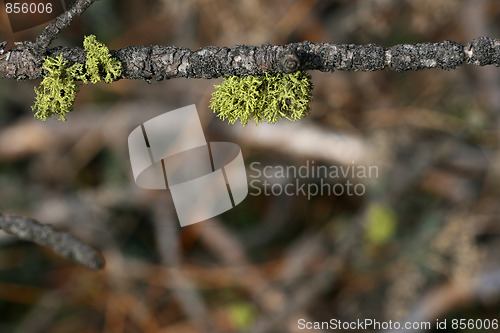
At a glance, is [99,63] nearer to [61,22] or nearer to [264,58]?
[61,22]

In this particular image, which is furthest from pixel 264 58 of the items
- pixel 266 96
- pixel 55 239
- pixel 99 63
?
pixel 55 239

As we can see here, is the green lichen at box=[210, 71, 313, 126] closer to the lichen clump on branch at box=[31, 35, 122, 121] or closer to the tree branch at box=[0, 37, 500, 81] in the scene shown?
the tree branch at box=[0, 37, 500, 81]

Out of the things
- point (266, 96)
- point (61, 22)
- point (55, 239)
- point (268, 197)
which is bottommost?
point (268, 197)

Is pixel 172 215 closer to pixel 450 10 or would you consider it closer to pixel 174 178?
pixel 174 178

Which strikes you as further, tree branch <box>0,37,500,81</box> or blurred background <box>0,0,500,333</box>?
blurred background <box>0,0,500,333</box>

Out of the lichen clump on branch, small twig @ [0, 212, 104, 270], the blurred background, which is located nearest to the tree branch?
the lichen clump on branch

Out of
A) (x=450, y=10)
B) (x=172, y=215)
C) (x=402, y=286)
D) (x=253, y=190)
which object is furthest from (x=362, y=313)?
(x=450, y=10)
